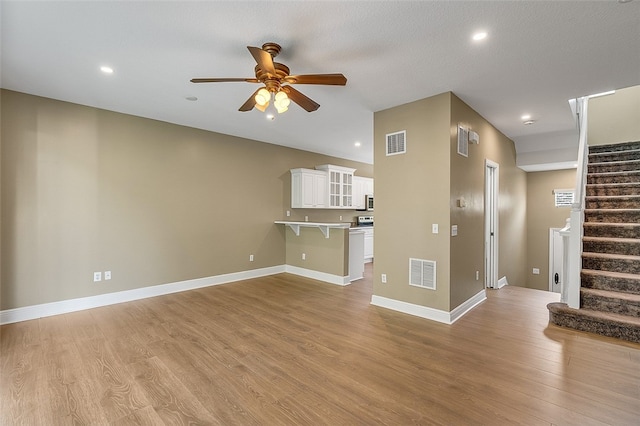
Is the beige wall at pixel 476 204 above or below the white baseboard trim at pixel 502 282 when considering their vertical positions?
above

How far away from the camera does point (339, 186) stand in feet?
23.9

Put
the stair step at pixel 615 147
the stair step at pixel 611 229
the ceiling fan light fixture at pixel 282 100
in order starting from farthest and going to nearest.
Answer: the stair step at pixel 615 147
the stair step at pixel 611 229
the ceiling fan light fixture at pixel 282 100

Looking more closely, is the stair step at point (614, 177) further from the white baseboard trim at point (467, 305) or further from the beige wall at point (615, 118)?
the white baseboard trim at point (467, 305)

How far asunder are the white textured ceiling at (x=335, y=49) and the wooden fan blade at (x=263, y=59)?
0.99 ft

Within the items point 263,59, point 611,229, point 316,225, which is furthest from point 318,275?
point 611,229

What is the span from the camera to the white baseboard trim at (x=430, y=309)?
11.5 feet

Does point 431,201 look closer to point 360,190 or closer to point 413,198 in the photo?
point 413,198

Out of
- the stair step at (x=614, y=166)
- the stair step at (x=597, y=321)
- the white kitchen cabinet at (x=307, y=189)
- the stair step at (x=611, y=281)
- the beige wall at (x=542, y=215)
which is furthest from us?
the beige wall at (x=542, y=215)

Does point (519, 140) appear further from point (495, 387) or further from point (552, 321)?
point (495, 387)

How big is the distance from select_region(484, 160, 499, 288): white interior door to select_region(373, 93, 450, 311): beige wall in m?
1.89

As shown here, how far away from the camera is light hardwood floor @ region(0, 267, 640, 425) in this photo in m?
1.94

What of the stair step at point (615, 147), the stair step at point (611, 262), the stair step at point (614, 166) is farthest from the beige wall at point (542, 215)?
the stair step at point (611, 262)

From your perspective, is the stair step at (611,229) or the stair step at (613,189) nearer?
the stair step at (611,229)

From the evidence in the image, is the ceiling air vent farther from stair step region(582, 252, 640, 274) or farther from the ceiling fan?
stair step region(582, 252, 640, 274)
